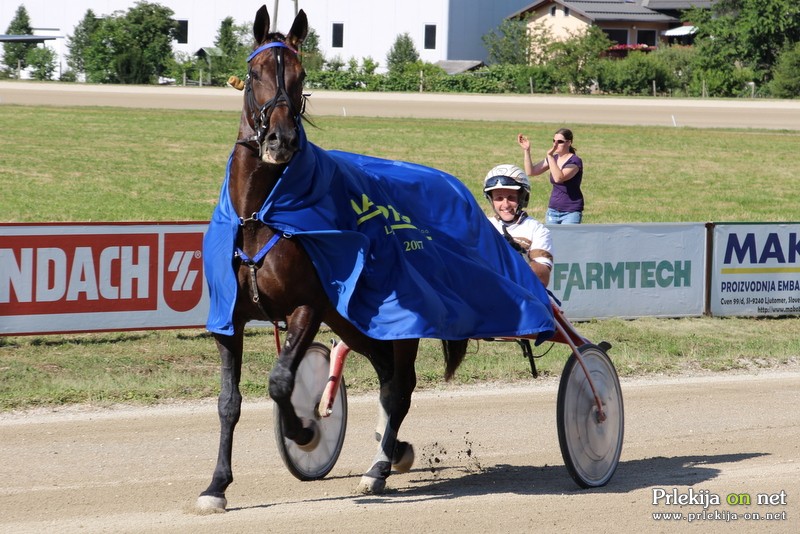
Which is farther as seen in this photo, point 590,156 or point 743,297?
point 590,156

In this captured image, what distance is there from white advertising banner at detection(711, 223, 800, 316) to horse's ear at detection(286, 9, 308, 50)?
8.46 m

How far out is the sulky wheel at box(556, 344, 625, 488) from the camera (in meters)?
6.29

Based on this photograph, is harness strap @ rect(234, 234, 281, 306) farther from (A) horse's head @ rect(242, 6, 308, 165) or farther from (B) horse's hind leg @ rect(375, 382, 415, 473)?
(B) horse's hind leg @ rect(375, 382, 415, 473)

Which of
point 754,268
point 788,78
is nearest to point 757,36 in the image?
point 788,78

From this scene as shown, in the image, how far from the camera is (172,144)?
89.9 feet

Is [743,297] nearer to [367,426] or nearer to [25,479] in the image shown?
[367,426]

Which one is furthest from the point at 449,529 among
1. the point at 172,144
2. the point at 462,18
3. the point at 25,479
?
the point at 462,18

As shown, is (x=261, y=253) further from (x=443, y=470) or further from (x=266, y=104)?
(x=443, y=470)

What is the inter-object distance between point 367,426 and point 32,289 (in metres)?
3.97

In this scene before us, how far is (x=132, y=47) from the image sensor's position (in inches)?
2189

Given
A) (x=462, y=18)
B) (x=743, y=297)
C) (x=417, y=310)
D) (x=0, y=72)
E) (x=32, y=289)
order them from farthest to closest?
(x=462, y=18), (x=0, y=72), (x=743, y=297), (x=32, y=289), (x=417, y=310)

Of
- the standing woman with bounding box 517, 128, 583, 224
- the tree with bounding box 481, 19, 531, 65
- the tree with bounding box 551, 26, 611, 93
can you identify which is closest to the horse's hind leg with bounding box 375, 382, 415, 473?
the standing woman with bounding box 517, 128, 583, 224

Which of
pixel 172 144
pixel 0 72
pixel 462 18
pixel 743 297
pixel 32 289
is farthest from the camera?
pixel 462 18

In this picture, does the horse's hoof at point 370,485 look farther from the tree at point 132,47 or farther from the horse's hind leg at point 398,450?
the tree at point 132,47
